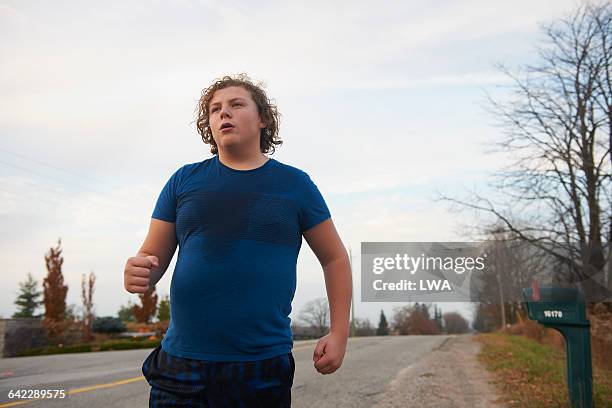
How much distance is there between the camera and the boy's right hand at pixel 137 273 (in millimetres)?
2193

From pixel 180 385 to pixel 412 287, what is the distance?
30.6 ft

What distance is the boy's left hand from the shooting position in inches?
90.7

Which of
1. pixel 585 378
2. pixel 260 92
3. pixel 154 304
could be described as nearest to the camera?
pixel 260 92

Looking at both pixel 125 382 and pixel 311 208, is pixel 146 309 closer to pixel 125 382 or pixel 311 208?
pixel 125 382

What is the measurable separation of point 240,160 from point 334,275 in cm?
60

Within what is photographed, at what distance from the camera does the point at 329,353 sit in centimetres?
231

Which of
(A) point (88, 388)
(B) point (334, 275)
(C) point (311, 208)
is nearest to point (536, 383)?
(A) point (88, 388)

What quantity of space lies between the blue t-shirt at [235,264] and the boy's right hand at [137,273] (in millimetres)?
137

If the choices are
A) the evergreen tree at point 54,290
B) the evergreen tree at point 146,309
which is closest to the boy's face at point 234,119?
the evergreen tree at point 54,290

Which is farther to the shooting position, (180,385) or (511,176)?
(511,176)

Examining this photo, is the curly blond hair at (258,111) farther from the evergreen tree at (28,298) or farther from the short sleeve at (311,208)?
the evergreen tree at (28,298)

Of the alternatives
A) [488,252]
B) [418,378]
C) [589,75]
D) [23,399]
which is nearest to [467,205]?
[488,252]

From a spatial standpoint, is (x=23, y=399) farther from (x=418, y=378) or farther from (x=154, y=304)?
(x=154, y=304)

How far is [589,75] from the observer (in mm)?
14914
